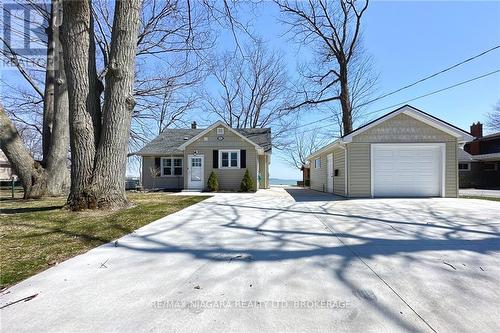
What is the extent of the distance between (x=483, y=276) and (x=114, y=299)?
3.85 meters

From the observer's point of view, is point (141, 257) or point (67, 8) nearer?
point (141, 257)

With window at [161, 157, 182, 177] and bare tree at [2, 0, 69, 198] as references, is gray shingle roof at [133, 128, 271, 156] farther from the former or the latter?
bare tree at [2, 0, 69, 198]

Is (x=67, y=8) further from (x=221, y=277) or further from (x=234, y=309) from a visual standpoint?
(x=234, y=309)

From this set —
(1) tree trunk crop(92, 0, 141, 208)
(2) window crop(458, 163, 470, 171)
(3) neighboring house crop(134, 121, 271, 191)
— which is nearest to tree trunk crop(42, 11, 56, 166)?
(3) neighboring house crop(134, 121, 271, 191)

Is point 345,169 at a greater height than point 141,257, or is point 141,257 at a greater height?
point 345,169

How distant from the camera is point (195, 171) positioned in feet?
59.1

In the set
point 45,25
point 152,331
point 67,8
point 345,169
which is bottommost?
point 152,331

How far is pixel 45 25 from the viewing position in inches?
584

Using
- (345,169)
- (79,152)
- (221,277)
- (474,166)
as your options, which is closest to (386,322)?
(221,277)

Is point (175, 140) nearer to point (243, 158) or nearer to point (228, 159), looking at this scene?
point (228, 159)

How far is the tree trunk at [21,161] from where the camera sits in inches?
420

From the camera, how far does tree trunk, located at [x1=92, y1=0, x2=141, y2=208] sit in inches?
307

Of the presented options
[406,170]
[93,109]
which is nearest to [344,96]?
[406,170]

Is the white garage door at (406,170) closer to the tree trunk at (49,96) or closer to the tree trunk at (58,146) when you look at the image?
the tree trunk at (58,146)
